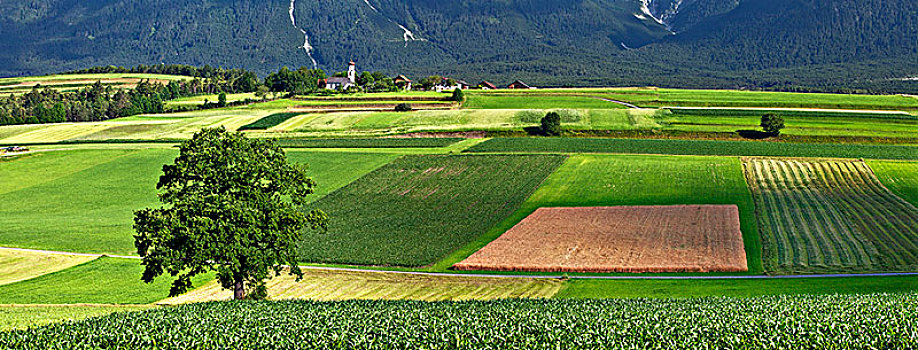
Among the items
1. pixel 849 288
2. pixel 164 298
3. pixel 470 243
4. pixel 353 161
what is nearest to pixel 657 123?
pixel 353 161

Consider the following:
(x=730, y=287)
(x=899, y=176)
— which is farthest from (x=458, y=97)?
(x=730, y=287)

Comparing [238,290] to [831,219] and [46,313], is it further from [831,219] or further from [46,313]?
[831,219]

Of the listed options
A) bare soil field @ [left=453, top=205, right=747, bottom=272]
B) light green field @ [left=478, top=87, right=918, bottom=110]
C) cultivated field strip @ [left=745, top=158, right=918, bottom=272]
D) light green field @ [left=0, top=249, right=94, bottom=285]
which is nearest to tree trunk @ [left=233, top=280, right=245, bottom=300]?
bare soil field @ [left=453, top=205, right=747, bottom=272]

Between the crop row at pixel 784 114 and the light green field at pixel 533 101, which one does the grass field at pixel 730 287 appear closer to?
the crop row at pixel 784 114

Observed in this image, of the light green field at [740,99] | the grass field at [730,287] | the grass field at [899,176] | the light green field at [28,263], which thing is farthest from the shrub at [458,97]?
the grass field at [730,287]

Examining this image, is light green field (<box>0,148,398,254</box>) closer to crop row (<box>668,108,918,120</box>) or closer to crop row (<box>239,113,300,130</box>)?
crop row (<box>239,113,300,130</box>)

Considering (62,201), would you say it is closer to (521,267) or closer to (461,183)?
(461,183)
